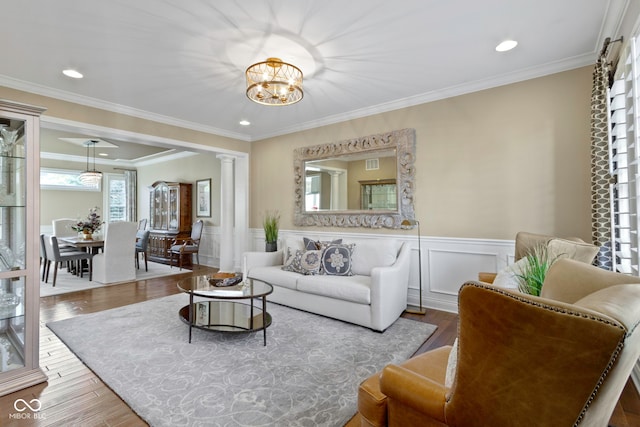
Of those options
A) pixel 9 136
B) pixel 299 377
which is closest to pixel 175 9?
pixel 9 136

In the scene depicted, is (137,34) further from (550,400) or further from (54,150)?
(54,150)

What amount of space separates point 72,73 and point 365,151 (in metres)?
3.53

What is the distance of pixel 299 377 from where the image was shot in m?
2.19

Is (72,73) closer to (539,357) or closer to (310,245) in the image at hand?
(310,245)

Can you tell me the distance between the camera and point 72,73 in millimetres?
3191

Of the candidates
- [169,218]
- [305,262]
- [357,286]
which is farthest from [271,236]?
[169,218]

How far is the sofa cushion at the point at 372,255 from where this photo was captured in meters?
3.63

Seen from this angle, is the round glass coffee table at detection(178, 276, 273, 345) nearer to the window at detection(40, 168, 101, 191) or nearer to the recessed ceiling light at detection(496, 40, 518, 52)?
the recessed ceiling light at detection(496, 40, 518, 52)

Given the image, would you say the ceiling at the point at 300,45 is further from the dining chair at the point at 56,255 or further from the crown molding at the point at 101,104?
the dining chair at the point at 56,255

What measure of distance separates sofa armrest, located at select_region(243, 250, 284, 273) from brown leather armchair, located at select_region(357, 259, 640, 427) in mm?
3464

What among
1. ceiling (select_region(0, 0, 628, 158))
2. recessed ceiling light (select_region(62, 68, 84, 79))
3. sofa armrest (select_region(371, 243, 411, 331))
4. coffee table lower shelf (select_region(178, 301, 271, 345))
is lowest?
coffee table lower shelf (select_region(178, 301, 271, 345))

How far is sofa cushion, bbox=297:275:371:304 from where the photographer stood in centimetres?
306

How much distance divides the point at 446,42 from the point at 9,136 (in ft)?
11.6

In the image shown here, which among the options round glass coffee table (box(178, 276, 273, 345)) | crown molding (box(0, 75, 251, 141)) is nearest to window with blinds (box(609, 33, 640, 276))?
round glass coffee table (box(178, 276, 273, 345))
